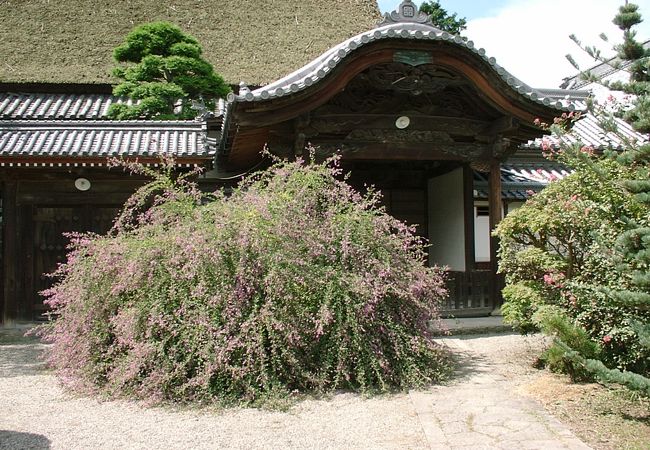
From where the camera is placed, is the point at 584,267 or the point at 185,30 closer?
the point at 584,267

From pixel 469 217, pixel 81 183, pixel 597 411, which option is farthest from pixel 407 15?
pixel 597 411

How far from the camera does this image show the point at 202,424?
15.0ft

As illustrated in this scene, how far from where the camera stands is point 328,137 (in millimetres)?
8867

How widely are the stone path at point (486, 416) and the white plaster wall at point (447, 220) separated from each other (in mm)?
4562

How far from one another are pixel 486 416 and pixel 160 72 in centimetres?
937

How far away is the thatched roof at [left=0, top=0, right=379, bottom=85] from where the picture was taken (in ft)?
49.8

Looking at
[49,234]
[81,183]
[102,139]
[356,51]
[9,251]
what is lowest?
[9,251]

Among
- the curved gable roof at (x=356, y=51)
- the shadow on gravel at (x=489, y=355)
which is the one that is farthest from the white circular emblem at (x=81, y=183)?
the shadow on gravel at (x=489, y=355)

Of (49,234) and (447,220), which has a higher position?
(447,220)

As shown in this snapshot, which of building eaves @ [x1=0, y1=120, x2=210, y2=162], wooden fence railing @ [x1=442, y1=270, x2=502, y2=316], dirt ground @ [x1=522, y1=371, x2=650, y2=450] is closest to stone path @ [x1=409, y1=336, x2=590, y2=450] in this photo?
dirt ground @ [x1=522, y1=371, x2=650, y2=450]

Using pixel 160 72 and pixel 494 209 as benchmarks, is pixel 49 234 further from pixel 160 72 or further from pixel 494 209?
pixel 494 209

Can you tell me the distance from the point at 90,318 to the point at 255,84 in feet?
34.4

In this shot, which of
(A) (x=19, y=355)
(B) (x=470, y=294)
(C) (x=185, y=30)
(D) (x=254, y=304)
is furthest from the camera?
(C) (x=185, y=30)

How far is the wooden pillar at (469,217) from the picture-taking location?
10227mm
